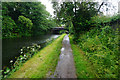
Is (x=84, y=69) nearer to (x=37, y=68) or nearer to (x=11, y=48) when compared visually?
(x=37, y=68)

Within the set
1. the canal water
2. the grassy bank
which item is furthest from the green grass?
the canal water

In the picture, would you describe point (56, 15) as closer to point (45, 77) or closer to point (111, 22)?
point (111, 22)


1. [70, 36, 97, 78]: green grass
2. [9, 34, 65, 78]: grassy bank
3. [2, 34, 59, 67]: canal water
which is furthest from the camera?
[2, 34, 59, 67]: canal water

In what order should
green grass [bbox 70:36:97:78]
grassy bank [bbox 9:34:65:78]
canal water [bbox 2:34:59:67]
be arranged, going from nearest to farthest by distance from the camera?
1. green grass [bbox 70:36:97:78]
2. grassy bank [bbox 9:34:65:78]
3. canal water [bbox 2:34:59:67]

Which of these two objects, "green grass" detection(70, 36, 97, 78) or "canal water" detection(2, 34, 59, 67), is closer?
"green grass" detection(70, 36, 97, 78)

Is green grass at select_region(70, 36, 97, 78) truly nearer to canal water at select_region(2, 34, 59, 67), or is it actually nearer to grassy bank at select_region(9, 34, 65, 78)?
grassy bank at select_region(9, 34, 65, 78)

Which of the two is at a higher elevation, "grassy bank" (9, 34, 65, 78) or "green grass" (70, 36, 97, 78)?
"green grass" (70, 36, 97, 78)

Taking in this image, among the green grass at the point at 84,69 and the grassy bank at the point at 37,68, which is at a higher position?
the green grass at the point at 84,69

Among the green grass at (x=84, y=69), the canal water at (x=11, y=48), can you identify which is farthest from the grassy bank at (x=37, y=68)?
the canal water at (x=11, y=48)

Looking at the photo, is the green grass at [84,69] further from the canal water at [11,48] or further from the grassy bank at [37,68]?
the canal water at [11,48]

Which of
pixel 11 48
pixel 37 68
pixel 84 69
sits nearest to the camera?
pixel 84 69

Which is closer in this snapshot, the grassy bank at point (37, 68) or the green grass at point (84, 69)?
the green grass at point (84, 69)

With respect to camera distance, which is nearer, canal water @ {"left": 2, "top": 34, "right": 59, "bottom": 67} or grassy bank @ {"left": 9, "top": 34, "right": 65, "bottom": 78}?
grassy bank @ {"left": 9, "top": 34, "right": 65, "bottom": 78}

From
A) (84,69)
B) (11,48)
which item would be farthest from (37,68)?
(11,48)
